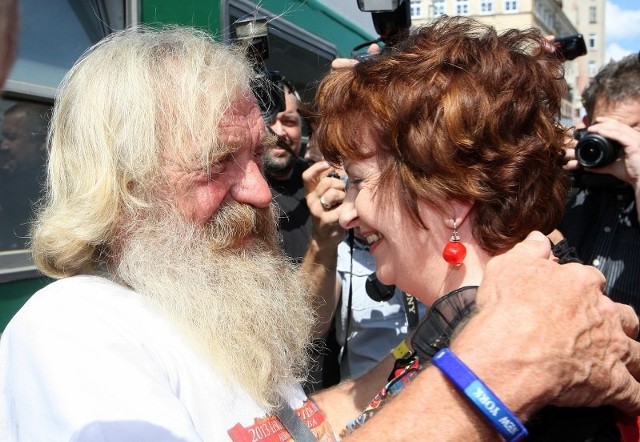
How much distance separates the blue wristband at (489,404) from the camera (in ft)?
3.56

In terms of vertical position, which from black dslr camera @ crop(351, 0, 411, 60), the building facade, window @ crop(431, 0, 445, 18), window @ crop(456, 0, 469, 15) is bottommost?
the building facade

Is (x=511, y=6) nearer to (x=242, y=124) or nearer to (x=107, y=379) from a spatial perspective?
(x=242, y=124)

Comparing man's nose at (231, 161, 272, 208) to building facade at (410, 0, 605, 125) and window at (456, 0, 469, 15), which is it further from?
window at (456, 0, 469, 15)

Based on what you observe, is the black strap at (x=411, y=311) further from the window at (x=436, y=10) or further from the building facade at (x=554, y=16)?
the building facade at (x=554, y=16)

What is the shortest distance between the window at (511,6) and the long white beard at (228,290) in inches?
2167

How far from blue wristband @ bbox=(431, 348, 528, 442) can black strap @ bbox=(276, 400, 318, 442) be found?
52 cm

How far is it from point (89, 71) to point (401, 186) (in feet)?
2.75

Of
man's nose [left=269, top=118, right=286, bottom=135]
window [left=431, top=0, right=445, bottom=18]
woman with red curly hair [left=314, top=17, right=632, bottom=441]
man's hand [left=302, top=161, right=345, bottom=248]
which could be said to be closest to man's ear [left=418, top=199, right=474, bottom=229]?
woman with red curly hair [left=314, top=17, right=632, bottom=441]

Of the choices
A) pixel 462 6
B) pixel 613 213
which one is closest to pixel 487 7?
pixel 462 6

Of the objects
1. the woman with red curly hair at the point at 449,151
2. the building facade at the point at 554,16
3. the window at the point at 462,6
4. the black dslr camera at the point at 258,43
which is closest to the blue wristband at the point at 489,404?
the woman with red curly hair at the point at 449,151

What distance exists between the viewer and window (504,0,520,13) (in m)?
51.9

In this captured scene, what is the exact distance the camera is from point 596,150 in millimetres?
2377

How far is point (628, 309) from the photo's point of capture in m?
1.30

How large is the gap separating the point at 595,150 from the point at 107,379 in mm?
1932
